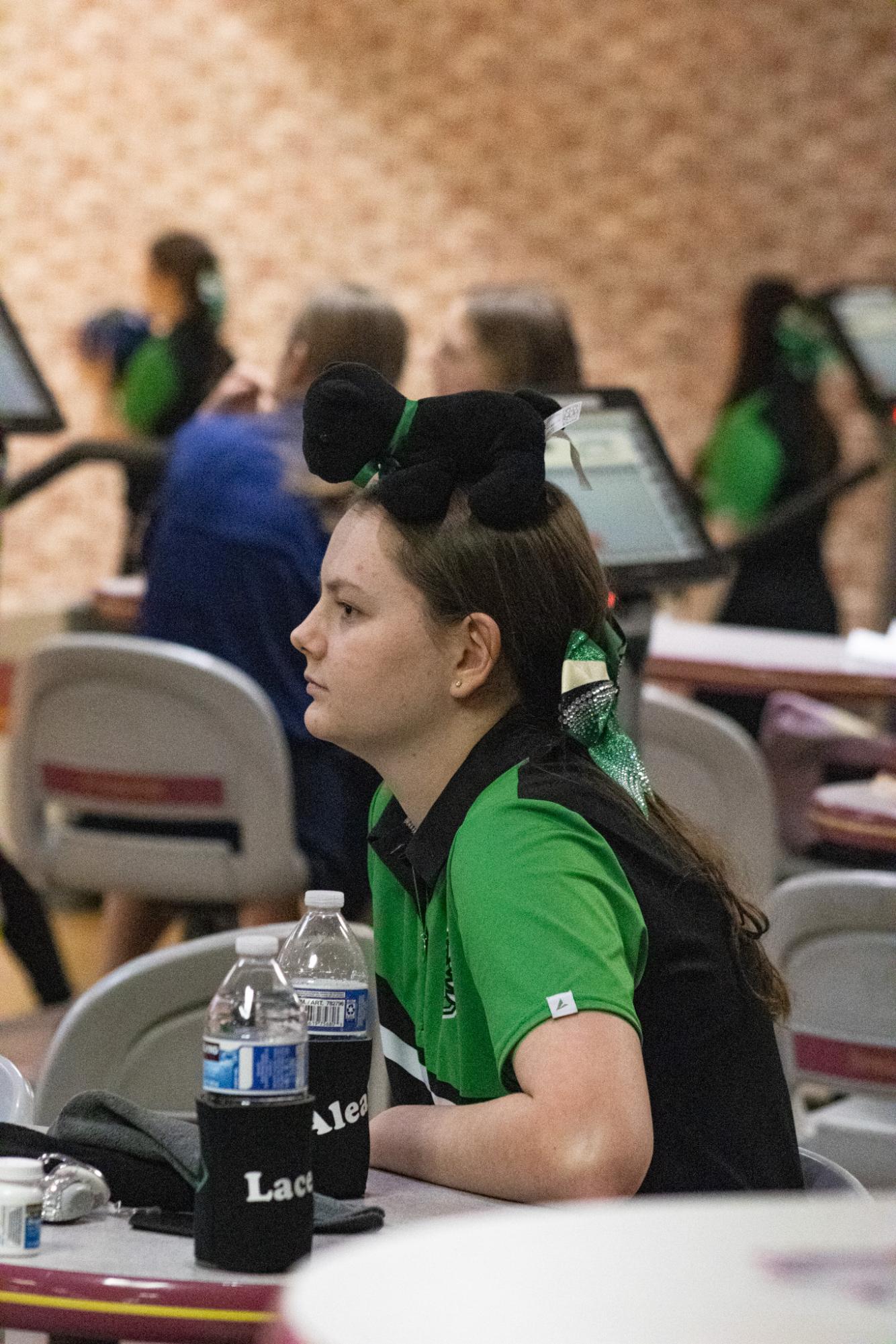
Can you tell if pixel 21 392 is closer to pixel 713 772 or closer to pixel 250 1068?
pixel 713 772

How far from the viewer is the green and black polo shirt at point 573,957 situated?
4.50 ft

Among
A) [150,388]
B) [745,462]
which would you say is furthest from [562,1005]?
[150,388]

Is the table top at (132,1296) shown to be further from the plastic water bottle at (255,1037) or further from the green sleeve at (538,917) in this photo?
the green sleeve at (538,917)

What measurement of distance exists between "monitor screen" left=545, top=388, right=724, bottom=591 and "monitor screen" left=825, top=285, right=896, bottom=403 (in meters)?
1.77

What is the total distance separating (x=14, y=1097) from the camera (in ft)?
5.25

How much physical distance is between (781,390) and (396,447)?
4081 millimetres

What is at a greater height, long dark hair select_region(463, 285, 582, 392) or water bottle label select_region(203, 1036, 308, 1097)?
water bottle label select_region(203, 1036, 308, 1097)

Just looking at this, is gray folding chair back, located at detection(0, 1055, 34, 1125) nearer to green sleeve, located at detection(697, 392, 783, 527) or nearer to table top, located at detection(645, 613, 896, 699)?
table top, located at detection(645, 613, 896, 699)

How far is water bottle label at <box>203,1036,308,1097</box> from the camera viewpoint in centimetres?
117

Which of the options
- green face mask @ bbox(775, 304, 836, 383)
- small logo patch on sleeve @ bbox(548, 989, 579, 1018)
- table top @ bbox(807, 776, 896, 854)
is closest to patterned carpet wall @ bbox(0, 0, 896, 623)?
green face mask @ bbox(775, 304, 836, 383)

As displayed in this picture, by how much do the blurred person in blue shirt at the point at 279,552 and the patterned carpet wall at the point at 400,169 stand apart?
432 cm

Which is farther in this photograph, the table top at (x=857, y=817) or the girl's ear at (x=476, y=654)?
the table top at (x=857, y=817)

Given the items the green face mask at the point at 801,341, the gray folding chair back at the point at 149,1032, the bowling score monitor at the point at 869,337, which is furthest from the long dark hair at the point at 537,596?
the green face mask at the point at 801,341

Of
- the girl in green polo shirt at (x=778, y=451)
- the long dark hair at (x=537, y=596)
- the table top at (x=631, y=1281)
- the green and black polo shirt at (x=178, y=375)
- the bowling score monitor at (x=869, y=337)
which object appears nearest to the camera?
the table top at (x=631, y=1281)
